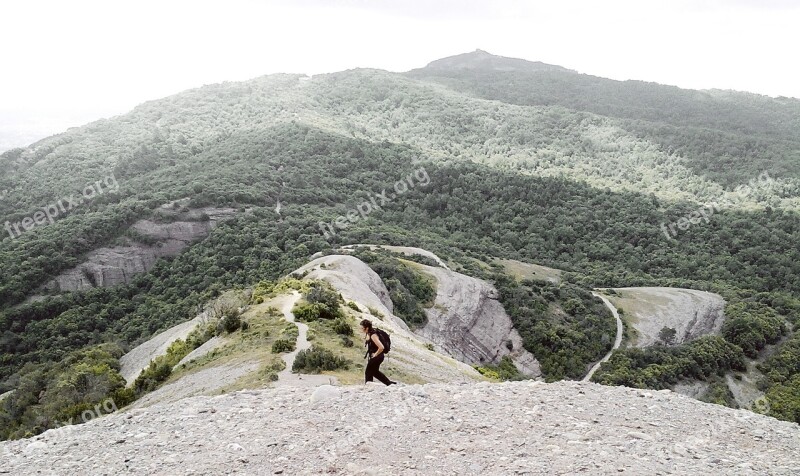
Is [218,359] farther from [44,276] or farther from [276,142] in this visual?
[276,142]

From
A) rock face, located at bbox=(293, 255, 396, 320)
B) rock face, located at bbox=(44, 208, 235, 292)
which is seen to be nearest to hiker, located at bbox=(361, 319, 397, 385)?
rock face, located at bbox=(293, 255, 396, 320)

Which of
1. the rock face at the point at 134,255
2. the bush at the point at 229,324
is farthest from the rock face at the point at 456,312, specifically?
the rock face at the point at 134,255

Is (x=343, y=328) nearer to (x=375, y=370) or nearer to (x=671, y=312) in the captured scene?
(x=375, y=370)

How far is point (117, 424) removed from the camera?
13.0m

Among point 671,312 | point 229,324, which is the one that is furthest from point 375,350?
point 671,312

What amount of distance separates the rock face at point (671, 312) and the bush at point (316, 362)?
2001 inches

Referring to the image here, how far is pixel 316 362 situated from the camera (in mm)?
19625

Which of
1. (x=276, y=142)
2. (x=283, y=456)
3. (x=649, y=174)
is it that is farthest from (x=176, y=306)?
(x=649, y=174)

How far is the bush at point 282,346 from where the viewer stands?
22297 millimetres

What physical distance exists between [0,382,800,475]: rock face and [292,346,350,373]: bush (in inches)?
211

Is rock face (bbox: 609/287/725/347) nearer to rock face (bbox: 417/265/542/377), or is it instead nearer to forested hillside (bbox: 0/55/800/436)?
forested hillside (bbox: 0/55/800/436)

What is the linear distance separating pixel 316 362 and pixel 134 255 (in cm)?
6291

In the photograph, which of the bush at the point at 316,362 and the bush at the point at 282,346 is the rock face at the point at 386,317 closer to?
the bush at the point at 316,362

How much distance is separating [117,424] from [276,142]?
415 feet
